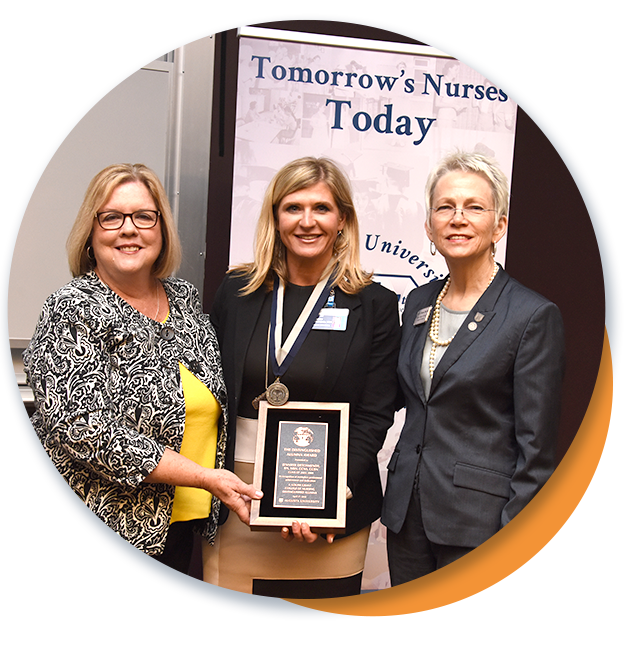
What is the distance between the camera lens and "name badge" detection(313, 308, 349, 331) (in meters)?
2.17

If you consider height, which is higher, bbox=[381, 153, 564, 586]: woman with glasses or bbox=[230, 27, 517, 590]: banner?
bbox=[230, 27, 517, 590]: banner

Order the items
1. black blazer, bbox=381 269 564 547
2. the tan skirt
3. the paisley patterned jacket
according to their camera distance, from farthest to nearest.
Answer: the tan skirt → black blazer, bbox=381 269 564 547 → the paisley patterned jacket

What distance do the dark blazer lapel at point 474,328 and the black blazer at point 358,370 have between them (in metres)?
0.24

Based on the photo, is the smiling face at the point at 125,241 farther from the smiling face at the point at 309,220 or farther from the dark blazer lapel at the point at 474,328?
the dark blazer lapel at the point at 474,328

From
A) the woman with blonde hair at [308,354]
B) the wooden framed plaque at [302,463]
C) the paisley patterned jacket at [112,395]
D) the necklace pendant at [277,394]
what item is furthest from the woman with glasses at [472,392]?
the paisley patterned jacket at [112,395]

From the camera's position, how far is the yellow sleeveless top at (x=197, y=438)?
2043 mm

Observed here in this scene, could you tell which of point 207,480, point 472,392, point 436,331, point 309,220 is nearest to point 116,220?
point 309,220

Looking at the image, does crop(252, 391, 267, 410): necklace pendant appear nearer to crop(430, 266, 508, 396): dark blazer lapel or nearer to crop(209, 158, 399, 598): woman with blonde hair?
crop(209, 158, 399, 598): woman with blonde hair

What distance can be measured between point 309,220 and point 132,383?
76cm

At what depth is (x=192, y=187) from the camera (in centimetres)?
302

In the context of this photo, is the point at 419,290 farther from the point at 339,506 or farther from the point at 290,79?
the point at 290,79

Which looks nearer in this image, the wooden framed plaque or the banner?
the wooden framed plaque

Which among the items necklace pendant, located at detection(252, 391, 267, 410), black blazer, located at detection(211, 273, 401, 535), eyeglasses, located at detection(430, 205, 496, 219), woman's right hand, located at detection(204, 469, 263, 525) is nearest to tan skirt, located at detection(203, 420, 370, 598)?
black blazer, located at detection(211, 273, 401, 535)

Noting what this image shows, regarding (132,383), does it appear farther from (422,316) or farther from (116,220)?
(422,316)
